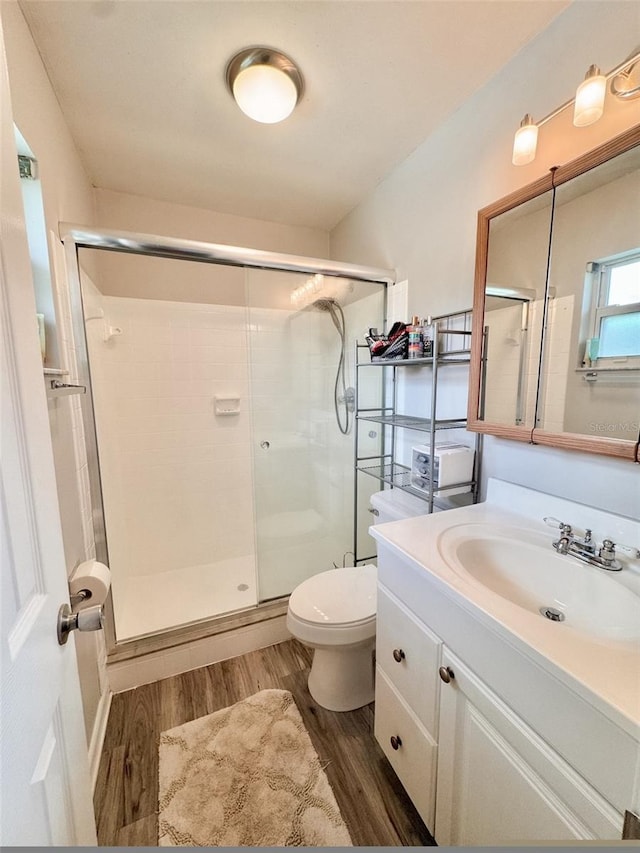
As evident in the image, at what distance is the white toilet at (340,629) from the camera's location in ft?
4.29

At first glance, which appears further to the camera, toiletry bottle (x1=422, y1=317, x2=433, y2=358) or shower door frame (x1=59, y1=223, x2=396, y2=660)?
toiletry bottle (x1=422, y1=317, x2=433, y2=358)

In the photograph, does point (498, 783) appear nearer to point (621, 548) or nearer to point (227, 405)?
point (621, 548)

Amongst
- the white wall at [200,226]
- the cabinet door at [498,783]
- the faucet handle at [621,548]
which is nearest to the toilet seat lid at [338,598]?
the cabinet door at [498,783]

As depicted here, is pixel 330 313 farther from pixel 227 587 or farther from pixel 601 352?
pixel 227 587

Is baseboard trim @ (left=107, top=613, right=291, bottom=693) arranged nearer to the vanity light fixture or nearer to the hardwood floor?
the hardwood floor

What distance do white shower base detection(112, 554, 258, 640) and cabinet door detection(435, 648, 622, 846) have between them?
1.29 metres

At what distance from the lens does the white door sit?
1.43 feet

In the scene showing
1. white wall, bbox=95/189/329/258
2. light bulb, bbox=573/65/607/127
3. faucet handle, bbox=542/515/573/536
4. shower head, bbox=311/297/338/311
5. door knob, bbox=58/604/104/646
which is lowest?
door knob, bbox=58/604/104/646

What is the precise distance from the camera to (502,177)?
1.21 m

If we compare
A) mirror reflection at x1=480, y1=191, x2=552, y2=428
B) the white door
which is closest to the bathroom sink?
mirror reflection at x1=480, y1=191, x2=552, y2=428

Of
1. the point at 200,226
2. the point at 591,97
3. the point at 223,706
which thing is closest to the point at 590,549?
the point at 591,97

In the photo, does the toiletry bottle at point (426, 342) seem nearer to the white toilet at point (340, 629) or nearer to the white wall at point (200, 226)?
the white toilet at point (340, 629)

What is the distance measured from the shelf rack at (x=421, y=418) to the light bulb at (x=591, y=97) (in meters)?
0.61

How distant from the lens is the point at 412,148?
5.13 feet
